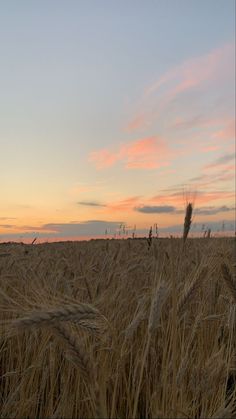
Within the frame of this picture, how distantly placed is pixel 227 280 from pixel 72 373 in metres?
0.96

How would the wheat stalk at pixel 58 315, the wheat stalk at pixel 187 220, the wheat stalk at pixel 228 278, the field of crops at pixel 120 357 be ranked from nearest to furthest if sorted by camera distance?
the wheat stalk at pixel 58 315
the field of crops at pixel 120 357
the wheat stalk at pixel 187 220
the wheat stalk at pixel 228 278

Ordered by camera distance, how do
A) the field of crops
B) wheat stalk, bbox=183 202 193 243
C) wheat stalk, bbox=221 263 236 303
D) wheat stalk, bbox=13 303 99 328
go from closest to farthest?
wheat stalk, bbox=13 303 99 328 → the field of crops → wheat stalk, bbox=183 202 193 243 → wheat stalk, bbox=221 263 236 303

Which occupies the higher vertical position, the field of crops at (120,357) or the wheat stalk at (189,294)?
the wheat stalk at (189,294)

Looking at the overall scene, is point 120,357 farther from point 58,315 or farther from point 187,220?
point 187,220

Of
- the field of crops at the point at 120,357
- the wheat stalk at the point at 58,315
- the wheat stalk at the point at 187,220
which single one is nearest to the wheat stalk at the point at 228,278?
the field of crops at the point at 120,357

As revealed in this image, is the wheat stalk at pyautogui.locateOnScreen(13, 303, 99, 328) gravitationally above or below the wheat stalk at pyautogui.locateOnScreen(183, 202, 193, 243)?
below

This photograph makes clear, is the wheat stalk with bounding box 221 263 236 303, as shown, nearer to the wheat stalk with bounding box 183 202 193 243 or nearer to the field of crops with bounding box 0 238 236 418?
the field of crops with bounding box 0 238 236 418

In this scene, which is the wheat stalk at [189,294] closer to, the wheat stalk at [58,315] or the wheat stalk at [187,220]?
the wheat stalk at [187,220]

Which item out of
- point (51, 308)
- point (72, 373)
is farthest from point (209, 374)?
point (51, 308)

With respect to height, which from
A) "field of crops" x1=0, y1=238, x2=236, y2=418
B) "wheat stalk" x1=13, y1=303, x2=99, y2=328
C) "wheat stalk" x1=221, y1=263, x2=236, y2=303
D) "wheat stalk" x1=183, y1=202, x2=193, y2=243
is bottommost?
"field of crops" x1=0, y1=238, x2=236, y2=418

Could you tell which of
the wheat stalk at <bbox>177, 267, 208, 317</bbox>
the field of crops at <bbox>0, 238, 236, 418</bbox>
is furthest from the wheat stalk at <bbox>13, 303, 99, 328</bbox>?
the wheat stalk at <bbox>177, 267, 208, 317</bbox>

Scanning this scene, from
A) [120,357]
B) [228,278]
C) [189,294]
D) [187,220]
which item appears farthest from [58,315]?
[228,278]

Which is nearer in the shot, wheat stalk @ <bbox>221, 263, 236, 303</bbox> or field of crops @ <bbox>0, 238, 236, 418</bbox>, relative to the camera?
field of crops @ <bbox>0, 238, 236, 418</bbox>

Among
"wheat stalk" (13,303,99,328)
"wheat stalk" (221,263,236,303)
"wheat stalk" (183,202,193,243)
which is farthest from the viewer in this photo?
"wheat stalk" (221,263,236,303)
